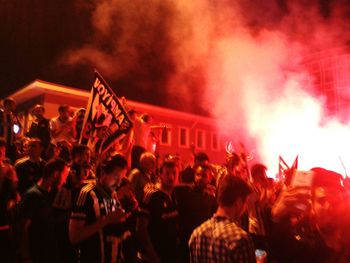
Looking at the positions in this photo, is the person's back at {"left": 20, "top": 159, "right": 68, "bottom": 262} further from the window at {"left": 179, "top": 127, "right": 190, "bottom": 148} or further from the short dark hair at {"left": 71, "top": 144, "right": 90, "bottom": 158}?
the window at {"left": 179, "top": 127, "right": 190, "bottom": 148}

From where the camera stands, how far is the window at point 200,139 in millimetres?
30112

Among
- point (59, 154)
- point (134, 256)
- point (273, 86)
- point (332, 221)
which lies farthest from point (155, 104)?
point (332, 221)

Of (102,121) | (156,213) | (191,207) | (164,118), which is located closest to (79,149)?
(102,121)

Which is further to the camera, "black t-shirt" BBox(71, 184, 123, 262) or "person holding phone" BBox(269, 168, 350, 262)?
"black t-shirt" BBox(71, 184, 123, 262)

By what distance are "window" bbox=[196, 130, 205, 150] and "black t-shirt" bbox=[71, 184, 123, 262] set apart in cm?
2597

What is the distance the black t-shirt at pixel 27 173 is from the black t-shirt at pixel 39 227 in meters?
1.51

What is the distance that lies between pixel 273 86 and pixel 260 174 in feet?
32.5

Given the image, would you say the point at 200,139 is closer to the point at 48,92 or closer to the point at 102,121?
the point at 48,92

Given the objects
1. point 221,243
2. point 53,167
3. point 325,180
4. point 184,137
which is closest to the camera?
point 221,243

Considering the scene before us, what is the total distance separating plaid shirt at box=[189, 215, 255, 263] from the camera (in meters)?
3.22

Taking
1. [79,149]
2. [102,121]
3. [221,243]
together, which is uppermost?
[102,121]

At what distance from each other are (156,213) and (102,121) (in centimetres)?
166

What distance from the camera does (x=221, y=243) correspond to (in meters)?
3.30

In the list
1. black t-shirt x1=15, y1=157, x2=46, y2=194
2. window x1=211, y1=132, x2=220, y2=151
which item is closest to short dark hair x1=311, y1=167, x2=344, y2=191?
black t-shirt x1=15, y1=157, x2=46, y2=194
